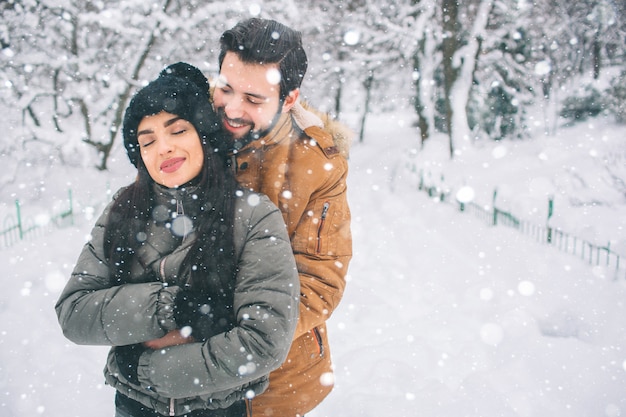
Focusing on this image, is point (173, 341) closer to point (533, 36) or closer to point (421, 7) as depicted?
point (421, 7)

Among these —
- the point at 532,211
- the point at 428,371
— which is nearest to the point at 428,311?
the point at 428,371

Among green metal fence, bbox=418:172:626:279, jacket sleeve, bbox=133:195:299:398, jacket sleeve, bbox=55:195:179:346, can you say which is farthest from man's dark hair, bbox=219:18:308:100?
green metal fence, bbox=418:172:626:279

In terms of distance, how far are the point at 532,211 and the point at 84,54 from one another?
47.1ft

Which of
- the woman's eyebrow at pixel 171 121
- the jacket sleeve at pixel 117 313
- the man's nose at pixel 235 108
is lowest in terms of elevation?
the jacket sleeve at pixel 117 313

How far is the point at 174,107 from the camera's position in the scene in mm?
1980

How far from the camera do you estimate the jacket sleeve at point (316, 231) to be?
7.17 feet

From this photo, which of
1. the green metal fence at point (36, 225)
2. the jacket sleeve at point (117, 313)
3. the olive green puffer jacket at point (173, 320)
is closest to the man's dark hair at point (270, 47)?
the olive green puffer jacket at point (173, 320)

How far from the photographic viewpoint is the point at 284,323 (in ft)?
5.86

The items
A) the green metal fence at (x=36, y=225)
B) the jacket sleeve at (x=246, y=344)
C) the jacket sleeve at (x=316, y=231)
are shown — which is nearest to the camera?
the jacket sleeve at (x=246, y=344)

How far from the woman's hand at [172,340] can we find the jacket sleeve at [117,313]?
0.06 metres

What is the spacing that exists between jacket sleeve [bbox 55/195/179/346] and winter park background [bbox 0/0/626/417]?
231 centimetres

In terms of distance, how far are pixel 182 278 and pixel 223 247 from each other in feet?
0.69

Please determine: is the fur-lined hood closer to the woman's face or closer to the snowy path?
the woman's face

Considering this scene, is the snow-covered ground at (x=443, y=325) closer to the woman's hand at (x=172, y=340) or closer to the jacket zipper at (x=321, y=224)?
the jacket zipper at (x=321, y=224)
